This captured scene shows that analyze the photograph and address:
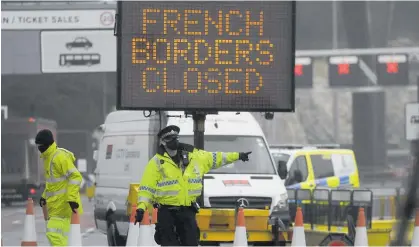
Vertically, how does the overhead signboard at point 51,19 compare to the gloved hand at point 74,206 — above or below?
above

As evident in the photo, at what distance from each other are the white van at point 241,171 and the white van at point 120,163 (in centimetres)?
76

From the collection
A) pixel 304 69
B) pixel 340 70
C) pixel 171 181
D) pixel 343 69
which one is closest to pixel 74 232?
pixel 171 181

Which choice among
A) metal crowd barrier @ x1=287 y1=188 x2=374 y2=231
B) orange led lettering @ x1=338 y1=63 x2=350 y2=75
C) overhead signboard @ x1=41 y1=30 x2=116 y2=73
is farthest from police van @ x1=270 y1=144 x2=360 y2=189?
orange led lettering @ x1=338 y1=63 x2=350 y2=75

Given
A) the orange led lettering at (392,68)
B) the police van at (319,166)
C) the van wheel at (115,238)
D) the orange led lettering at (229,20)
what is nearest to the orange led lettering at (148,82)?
the orange led lettering at (229,20)

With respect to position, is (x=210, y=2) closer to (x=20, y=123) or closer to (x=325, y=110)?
(x=20, y=123)

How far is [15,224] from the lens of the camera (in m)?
29.3

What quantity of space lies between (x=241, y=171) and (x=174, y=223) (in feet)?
20.5

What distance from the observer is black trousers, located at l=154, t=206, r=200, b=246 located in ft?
33.8

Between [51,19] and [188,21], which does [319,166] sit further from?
[51,19]

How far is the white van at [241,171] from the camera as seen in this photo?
1573cm

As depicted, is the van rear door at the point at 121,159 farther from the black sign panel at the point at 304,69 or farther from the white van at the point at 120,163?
the black sign panel at the point at 304,69

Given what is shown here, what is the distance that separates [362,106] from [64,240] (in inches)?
2481

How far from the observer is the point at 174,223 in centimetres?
1039

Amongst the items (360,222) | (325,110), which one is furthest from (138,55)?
(325,110)
